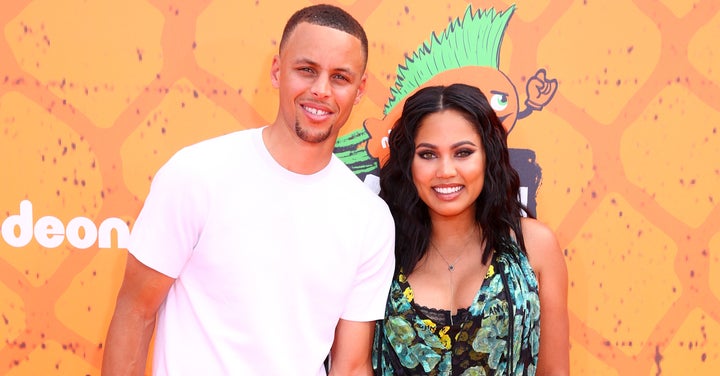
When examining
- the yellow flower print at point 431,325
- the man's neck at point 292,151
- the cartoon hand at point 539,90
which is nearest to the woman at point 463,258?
the yellow flower print at point 431,325

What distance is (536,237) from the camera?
1925 mm

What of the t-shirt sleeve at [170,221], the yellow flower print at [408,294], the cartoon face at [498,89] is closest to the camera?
the t-shirt sleeve at [170,221]

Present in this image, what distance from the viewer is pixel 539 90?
82.6 inches

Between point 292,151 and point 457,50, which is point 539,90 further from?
point 292,151

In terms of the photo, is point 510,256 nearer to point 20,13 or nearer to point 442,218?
point 442,218

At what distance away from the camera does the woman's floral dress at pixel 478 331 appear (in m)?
1.79

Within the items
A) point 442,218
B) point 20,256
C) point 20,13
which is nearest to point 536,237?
point 442,218

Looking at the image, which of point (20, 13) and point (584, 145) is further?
point (584, 145)

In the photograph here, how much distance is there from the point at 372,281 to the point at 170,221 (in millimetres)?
567

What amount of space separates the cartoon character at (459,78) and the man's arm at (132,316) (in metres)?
0.75

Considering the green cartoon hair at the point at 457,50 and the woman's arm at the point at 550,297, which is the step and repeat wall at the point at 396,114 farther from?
the woman's arm at the point at 550,297

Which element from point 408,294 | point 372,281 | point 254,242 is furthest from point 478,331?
point 254,242

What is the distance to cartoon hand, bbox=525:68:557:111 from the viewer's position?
82.5 inches

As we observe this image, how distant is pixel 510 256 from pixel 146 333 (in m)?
1.02
